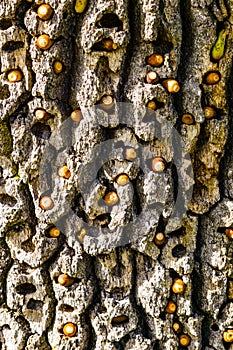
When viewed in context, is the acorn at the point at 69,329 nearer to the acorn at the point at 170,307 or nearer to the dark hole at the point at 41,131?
the acorn at the point at 170,307

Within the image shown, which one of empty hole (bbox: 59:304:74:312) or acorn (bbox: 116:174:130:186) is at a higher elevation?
acorn (bbox: 116:174:130:186)

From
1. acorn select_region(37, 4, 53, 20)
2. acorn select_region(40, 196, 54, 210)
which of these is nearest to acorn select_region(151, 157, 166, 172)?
acorn select_region(40, 196, 54, 210)

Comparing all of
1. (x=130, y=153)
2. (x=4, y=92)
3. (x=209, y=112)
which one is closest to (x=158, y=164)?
(x=130, y=153)

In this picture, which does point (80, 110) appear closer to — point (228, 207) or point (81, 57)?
point (81, 57)

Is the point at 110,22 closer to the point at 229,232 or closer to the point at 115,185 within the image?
the point at 115,185

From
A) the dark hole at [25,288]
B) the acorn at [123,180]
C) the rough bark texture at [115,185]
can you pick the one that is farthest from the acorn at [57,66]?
the dark hole at [25,288]

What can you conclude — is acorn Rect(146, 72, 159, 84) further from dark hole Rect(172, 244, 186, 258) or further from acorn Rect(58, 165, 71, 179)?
dark hole Rect(172, 244, 186, 258)

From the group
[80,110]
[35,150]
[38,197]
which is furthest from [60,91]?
[38,197]
